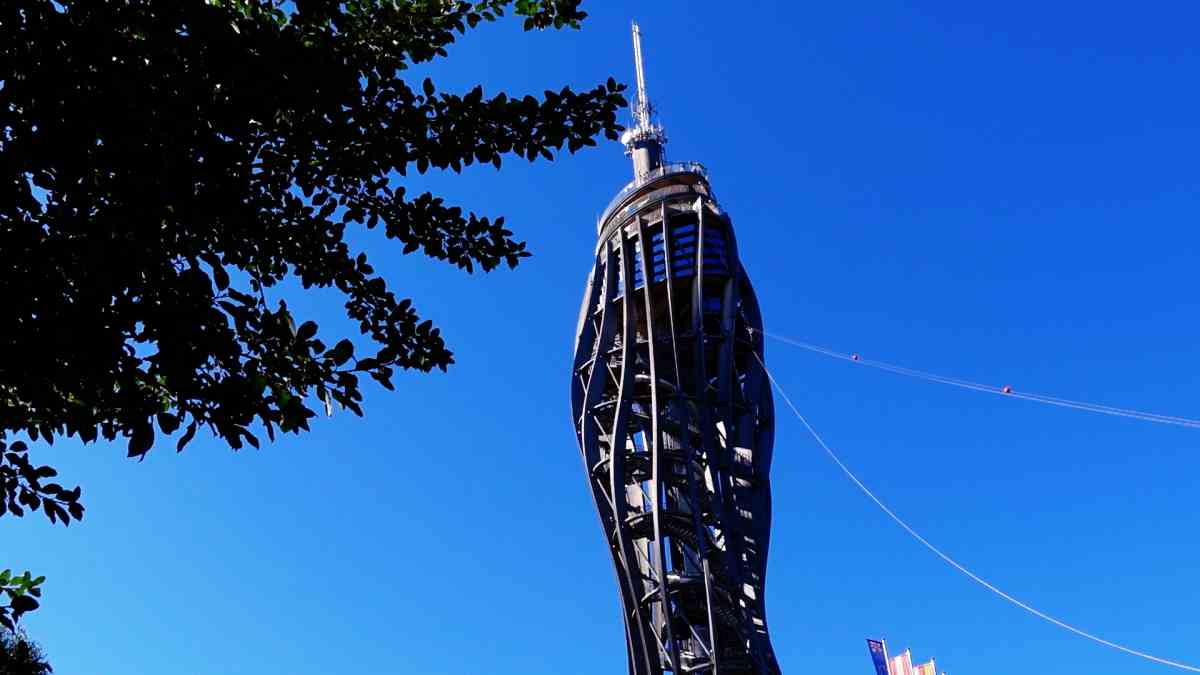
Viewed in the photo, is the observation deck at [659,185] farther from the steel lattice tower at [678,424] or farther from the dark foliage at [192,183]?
the dark foliage at [192,183]

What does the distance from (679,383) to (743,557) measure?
5.71m

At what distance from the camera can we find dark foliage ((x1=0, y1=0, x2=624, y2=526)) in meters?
4.31

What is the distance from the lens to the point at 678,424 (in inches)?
1172

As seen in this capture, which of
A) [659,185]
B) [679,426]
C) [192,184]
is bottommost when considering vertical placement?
[192,184]

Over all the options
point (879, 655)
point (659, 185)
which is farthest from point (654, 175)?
point (879, 655)

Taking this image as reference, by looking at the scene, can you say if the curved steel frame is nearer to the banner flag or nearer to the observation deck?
the observation deck

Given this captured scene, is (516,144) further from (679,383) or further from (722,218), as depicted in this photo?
(722,218)

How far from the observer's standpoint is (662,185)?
33.4 m

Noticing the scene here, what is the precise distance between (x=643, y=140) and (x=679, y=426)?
12600mm

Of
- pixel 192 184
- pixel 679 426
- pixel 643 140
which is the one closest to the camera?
pixel 192 184

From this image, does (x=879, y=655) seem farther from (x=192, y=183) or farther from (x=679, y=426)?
(x=192, y=183)

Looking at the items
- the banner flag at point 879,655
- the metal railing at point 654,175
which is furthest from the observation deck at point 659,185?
the banner flag at point 879,655

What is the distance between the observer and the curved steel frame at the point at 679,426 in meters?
27.7

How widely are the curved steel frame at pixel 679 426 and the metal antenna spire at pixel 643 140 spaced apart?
272 cm
